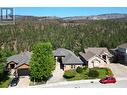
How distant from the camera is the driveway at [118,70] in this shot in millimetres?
1438

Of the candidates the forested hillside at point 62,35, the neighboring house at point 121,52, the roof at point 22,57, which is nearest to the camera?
the forested hillside at point 62,35

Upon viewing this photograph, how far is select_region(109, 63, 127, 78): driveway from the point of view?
4.72 feet

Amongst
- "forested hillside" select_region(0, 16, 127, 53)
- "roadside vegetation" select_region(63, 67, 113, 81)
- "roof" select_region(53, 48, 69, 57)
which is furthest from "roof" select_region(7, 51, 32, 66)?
"roadside vegetation" select_region(63, 67, 113, 81)

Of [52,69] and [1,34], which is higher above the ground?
[1,34]

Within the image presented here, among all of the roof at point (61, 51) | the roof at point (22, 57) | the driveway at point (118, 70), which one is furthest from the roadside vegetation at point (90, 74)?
the roof at point (22, 57)

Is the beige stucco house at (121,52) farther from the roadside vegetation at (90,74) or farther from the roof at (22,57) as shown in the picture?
the roof at (22,57)

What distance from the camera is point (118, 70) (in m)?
1.53

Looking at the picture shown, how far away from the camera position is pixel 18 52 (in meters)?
1.61

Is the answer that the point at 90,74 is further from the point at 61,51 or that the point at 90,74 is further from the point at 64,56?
the point at 64,56

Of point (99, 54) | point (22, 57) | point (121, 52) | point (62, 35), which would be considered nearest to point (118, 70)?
point (121, 52)

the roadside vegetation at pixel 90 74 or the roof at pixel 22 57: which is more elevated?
the roof at pixel 22 57
